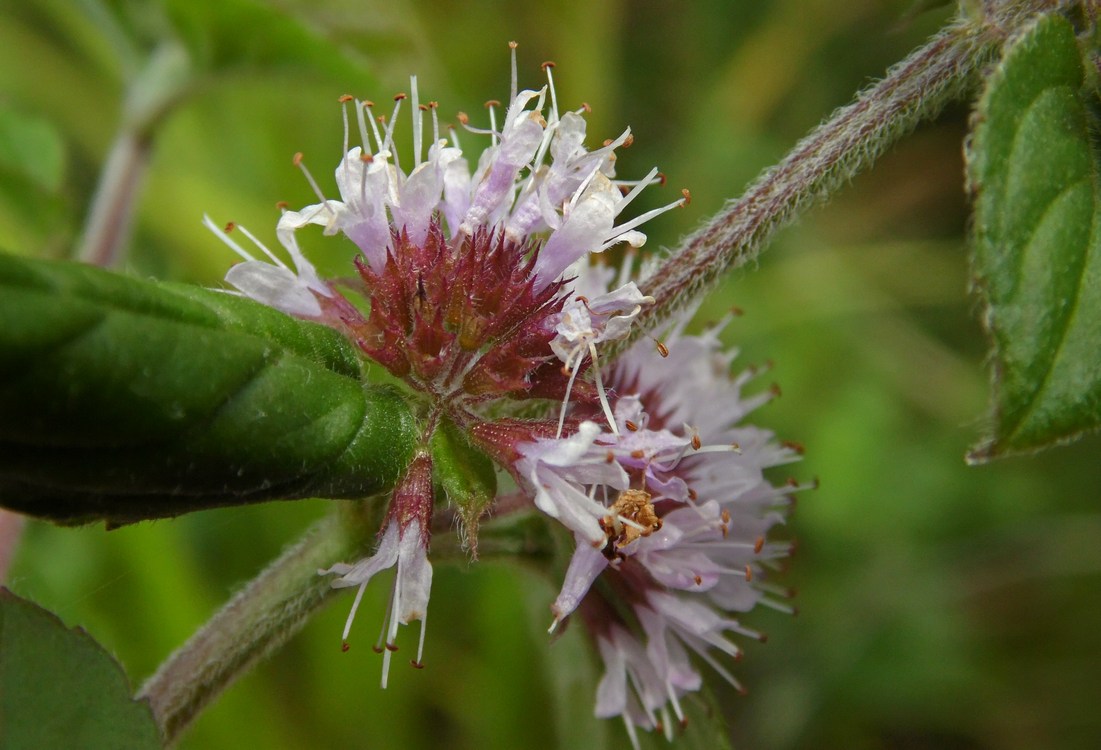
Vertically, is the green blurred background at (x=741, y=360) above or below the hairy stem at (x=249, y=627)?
above

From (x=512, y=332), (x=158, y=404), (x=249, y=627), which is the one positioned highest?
(x=512, y=332)

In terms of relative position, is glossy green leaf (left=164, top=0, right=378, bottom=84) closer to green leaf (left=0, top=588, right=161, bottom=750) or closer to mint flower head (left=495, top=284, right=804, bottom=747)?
mint flower head (left=495, top=284, right=804, bottom=747)

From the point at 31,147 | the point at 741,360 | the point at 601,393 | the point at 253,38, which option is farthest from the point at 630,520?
the point at 741,360

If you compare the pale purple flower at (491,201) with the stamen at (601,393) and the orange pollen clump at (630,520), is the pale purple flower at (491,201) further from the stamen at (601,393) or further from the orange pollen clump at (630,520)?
the orange pollen clump at (630,520)

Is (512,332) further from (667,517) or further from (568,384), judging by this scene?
(667,517)

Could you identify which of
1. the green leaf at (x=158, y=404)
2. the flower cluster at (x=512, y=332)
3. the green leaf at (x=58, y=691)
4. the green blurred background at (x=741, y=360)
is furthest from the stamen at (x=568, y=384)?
the green blurred background at (x=741, y=360)

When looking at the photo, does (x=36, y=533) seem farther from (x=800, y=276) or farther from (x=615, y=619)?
(x=800, y=276)

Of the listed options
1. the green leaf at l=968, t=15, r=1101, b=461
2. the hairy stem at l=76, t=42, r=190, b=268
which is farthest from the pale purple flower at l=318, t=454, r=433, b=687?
the hairy stem at l=76, t=42, r=190, b=268
